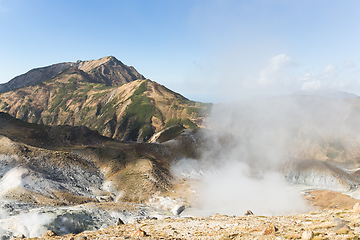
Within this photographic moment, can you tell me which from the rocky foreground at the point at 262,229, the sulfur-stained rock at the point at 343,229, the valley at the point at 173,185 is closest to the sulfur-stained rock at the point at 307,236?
the rocky foreground at the point at 262,229

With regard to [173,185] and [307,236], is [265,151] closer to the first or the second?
[173,185]

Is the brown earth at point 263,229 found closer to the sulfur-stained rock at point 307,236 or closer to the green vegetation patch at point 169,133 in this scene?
the sulfur-stained rock at point 307,236

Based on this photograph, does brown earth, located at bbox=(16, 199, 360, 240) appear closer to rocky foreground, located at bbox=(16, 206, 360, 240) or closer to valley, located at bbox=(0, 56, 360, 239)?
rocky foreground, located at bbox=(16, 206, 360, 240)

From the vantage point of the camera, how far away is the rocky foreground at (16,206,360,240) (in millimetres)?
14719

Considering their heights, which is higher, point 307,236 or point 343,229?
point 343,229

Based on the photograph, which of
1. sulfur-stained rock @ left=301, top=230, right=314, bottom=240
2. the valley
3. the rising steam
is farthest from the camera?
the rising steam

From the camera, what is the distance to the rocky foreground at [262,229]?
1472cm

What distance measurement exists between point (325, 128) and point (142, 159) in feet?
497

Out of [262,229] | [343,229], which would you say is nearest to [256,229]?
[262,229]

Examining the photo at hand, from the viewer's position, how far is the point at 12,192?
5106 centimetres

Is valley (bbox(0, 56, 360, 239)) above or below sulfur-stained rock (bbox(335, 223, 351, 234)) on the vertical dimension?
below

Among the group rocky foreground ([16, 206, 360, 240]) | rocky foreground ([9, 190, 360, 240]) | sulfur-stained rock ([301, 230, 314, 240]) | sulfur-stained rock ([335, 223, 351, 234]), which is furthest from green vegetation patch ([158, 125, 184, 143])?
sulfur-stained rock ([335, 223, 351, 234])

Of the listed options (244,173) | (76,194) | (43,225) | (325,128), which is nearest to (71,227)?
(43,225)

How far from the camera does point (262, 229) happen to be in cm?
2056
